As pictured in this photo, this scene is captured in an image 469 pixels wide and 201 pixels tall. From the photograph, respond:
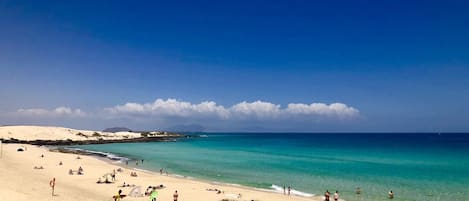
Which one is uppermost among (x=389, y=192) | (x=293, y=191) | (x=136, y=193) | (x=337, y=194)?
(x=337, y=194)

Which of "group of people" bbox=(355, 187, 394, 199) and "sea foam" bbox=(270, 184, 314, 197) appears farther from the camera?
"sea foam" bbox=(270, 184, 314, 197)

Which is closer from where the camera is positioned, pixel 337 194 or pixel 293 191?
pixel 337 194

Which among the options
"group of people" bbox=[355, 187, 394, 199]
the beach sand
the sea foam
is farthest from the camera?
the sea foam

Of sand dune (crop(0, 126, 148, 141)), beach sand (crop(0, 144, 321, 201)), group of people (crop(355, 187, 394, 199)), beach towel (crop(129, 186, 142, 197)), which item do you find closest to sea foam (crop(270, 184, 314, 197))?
beach sand (crop(0, 144, 321, 201))

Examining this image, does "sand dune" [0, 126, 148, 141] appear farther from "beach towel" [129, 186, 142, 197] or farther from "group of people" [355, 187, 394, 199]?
"group of people" [355, 187, 394, 199]

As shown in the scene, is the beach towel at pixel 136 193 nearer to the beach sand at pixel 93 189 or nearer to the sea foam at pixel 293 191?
the beach sand at pixel 93 189

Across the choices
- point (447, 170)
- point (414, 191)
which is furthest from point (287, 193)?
point (447, 170)

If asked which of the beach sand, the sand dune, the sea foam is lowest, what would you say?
the sea foam

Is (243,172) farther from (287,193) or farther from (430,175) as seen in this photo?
(430,175)

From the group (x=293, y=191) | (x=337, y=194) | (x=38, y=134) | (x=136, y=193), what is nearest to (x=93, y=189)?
(x=136, y=193)

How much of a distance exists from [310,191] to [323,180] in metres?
6.24

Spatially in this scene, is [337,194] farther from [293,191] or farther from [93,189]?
[93,189]

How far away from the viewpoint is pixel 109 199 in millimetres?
25797

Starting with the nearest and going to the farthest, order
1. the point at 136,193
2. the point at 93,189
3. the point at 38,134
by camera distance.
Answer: the point at 136,193 → the point at 93,189 → the point at 38,134
